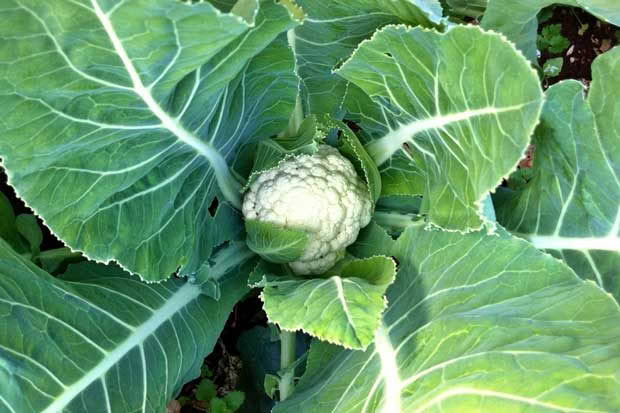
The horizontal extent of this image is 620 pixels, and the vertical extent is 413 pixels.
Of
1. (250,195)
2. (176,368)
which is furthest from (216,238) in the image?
(176,368)

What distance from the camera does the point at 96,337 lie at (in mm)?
1035

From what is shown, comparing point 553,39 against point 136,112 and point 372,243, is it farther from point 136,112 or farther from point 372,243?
point 136,112

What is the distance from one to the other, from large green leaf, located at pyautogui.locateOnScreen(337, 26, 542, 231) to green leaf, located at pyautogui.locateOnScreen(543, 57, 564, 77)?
0.84 metres

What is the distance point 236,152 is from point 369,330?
1.83ft

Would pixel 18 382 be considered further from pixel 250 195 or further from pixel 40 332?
pixel 250 195

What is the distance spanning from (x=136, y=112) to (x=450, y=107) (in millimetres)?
487

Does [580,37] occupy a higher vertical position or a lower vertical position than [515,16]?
lower

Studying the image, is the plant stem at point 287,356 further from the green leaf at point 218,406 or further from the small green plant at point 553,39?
the small green plant at point 553,39

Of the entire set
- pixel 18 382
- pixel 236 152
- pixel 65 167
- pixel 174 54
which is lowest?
pixel 18 382

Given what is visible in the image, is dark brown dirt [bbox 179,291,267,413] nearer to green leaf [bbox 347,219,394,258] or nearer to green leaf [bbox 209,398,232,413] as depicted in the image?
green leaf [bbox 209,398,232,413]

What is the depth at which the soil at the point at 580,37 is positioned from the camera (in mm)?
1922

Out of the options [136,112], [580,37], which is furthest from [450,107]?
[580,37]

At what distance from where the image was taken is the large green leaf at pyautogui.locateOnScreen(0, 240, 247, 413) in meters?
0.94

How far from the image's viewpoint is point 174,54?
31.8 inches
